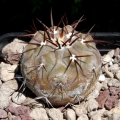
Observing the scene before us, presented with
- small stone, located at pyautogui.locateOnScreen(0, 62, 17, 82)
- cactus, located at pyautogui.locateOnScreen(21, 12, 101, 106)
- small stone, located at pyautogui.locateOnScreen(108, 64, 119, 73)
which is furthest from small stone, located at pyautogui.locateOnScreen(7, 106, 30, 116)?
small stone, located at pyautogui.locateOnScreen(108, 64, 119, 73)

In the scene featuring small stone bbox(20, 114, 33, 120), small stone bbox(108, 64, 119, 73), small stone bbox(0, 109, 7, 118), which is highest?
small stone bbox(108, 64, 119, 73)

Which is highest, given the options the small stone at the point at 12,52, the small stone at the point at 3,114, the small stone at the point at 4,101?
the small stone at the point at 12,52

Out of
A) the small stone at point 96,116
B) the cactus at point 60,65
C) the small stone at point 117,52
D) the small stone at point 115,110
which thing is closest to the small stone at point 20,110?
the cactus at point 60,65

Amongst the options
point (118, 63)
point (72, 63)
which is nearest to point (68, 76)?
point (72, 63)

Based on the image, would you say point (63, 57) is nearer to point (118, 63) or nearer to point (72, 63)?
point (72, 63)

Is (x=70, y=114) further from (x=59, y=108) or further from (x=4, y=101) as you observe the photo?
(x=4, y=101)

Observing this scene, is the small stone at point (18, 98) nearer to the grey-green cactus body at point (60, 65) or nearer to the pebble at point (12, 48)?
the grey-green cactus body at point (60, 65)

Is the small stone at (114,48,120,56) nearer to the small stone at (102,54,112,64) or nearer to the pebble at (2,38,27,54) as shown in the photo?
the small stone at (102,54,112,64)
